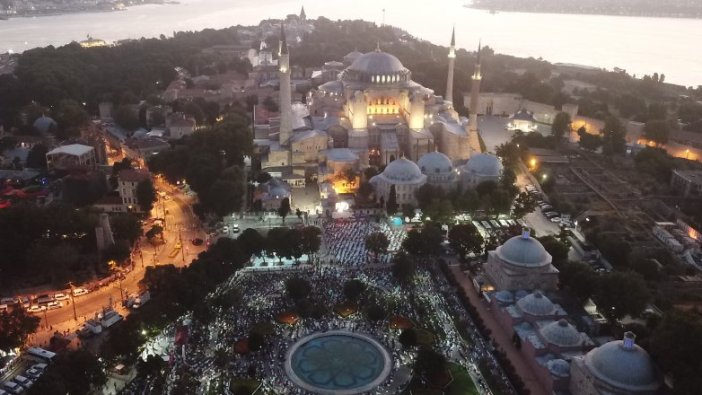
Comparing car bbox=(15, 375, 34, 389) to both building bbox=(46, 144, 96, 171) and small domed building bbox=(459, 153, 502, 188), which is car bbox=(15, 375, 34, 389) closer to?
building bbox=(46, 144, 96, 171)

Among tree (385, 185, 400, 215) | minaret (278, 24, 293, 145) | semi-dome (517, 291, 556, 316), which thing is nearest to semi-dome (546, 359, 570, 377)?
semi-dome (517, 291, 556, 316)

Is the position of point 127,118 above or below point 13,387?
above

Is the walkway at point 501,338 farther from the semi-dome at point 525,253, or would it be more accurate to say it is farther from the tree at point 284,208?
the tree at point 284,208

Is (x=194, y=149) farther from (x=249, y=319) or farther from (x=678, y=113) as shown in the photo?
(x=678, y=113)

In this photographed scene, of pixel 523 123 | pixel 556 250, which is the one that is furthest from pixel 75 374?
pixel 523 123

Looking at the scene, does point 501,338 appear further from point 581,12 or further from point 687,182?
point 581,12

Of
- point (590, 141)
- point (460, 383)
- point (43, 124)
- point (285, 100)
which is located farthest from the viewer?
point (43, 124)
